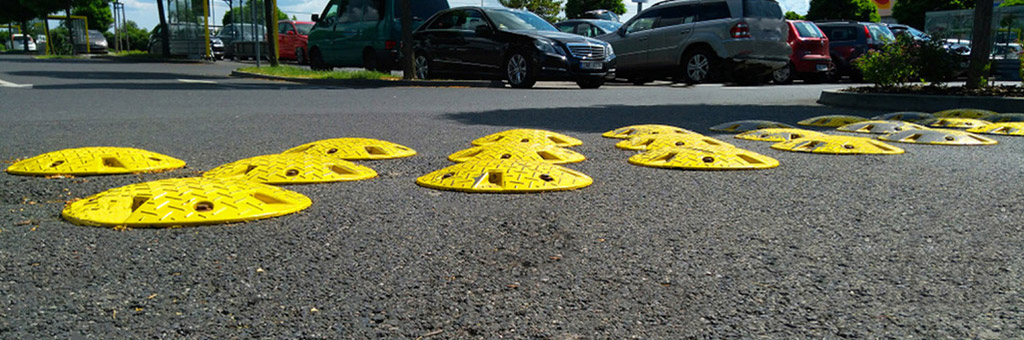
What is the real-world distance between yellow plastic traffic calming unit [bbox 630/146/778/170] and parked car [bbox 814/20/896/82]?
1482cm

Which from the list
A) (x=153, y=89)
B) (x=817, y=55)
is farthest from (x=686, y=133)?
(x=817, y=55)

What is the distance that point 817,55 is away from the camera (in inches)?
687

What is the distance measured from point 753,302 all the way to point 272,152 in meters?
4.22

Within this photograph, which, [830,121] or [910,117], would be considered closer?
[830,121]

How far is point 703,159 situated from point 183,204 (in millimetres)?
3106

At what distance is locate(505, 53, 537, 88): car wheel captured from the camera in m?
14.1

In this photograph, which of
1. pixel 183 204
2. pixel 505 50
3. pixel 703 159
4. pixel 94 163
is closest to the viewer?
pixel 183 204

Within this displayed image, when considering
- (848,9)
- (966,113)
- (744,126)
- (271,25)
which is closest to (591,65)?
(966,113)

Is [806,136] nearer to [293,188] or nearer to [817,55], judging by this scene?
[293,188]

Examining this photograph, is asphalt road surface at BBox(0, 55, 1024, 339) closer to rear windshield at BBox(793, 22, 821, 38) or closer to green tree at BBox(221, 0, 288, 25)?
rear windshield at BBox(793, 22, 821, 38)

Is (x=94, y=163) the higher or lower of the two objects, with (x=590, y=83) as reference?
higher

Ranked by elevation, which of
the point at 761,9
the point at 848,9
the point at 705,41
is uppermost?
the point at 848,9

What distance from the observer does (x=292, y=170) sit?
455 cm

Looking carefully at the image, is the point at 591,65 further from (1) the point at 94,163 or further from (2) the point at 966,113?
(1) the point at 94,163
